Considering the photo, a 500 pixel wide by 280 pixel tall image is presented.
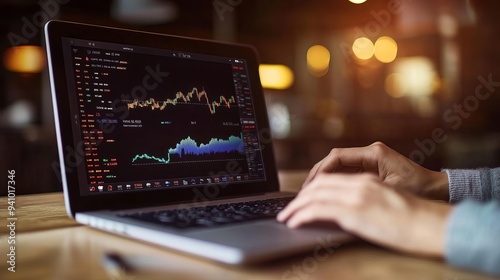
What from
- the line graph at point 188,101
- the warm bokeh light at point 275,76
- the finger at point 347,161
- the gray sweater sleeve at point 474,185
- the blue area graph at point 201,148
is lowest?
the gray sweater sleeve at point 474,185

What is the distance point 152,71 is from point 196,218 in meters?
0.36

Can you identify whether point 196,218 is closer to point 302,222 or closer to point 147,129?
point 302,222

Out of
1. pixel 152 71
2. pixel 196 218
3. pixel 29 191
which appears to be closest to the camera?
pixel 196 218

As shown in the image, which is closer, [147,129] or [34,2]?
[147,129]

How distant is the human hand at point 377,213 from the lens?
0.53 m

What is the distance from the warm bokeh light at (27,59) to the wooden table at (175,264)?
5.10 m

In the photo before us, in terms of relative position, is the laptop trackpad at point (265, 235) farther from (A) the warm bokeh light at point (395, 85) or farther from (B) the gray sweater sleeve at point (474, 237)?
(A) the warm bokeh light at point (395, 85)

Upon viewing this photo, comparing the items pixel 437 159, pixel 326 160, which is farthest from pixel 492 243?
pixel 437 159

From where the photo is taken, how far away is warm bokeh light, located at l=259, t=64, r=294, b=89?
711 centimetres

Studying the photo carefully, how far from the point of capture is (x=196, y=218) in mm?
637

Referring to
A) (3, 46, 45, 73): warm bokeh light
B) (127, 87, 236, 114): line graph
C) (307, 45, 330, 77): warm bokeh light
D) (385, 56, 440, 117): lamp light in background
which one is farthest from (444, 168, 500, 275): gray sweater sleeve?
(307, 45, 330, 77): warm bokeh light

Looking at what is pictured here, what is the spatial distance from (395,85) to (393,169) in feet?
23.8

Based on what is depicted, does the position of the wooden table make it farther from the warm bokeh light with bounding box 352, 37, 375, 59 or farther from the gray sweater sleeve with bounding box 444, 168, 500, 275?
the warm bokeh light with bounding box 352, 37, 375, 59

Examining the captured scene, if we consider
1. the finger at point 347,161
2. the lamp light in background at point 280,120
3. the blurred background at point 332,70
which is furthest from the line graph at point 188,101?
the lamp light in background at point 280,120
